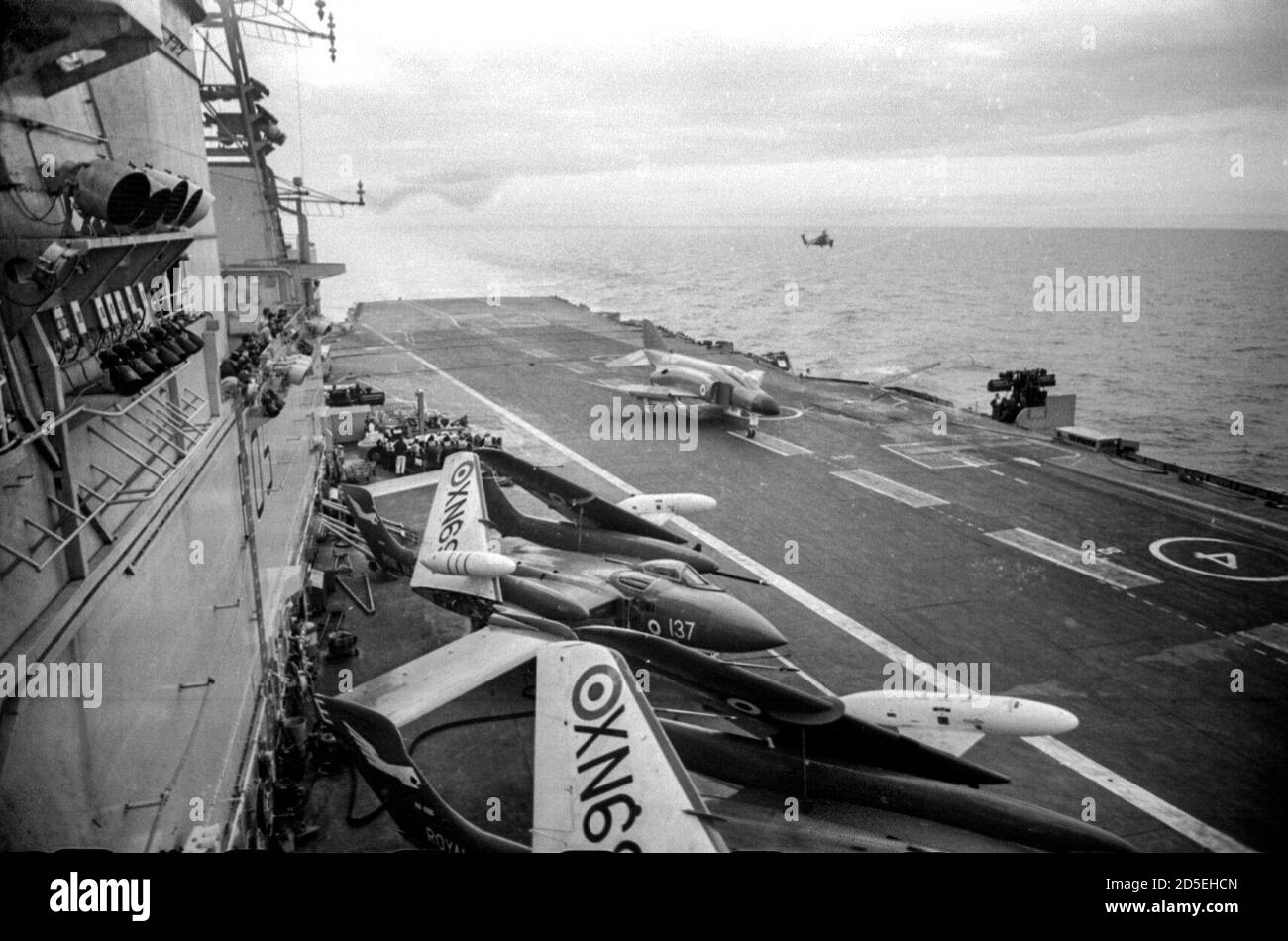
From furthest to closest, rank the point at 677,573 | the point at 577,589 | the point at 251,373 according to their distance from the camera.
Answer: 1. the point at 677,573
2. the point at 577,589
3. the point at 251,373

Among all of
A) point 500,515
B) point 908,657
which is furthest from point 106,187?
point 908,657

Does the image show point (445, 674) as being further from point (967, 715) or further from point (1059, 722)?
point (1059, 722)

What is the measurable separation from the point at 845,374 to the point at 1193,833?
65094 mm

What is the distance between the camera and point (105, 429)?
32.5ft

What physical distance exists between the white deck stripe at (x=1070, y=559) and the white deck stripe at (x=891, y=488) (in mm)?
3280

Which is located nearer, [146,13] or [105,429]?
[146,13]

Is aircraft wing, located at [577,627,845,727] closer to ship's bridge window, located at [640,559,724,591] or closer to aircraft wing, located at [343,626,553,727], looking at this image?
aircraft wing, located at [343,626,553,727]

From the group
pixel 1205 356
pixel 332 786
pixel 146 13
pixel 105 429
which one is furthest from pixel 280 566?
pixel 1205 356

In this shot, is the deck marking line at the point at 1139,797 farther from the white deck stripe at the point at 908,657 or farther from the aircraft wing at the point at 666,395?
the aircraft wing at the point at 666,395

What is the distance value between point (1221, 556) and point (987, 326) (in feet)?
320

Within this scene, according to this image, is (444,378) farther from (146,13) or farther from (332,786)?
(146,13)

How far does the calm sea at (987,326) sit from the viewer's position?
63.9m

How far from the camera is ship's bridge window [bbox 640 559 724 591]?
18359mm

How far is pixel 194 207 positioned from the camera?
31.9 feet
